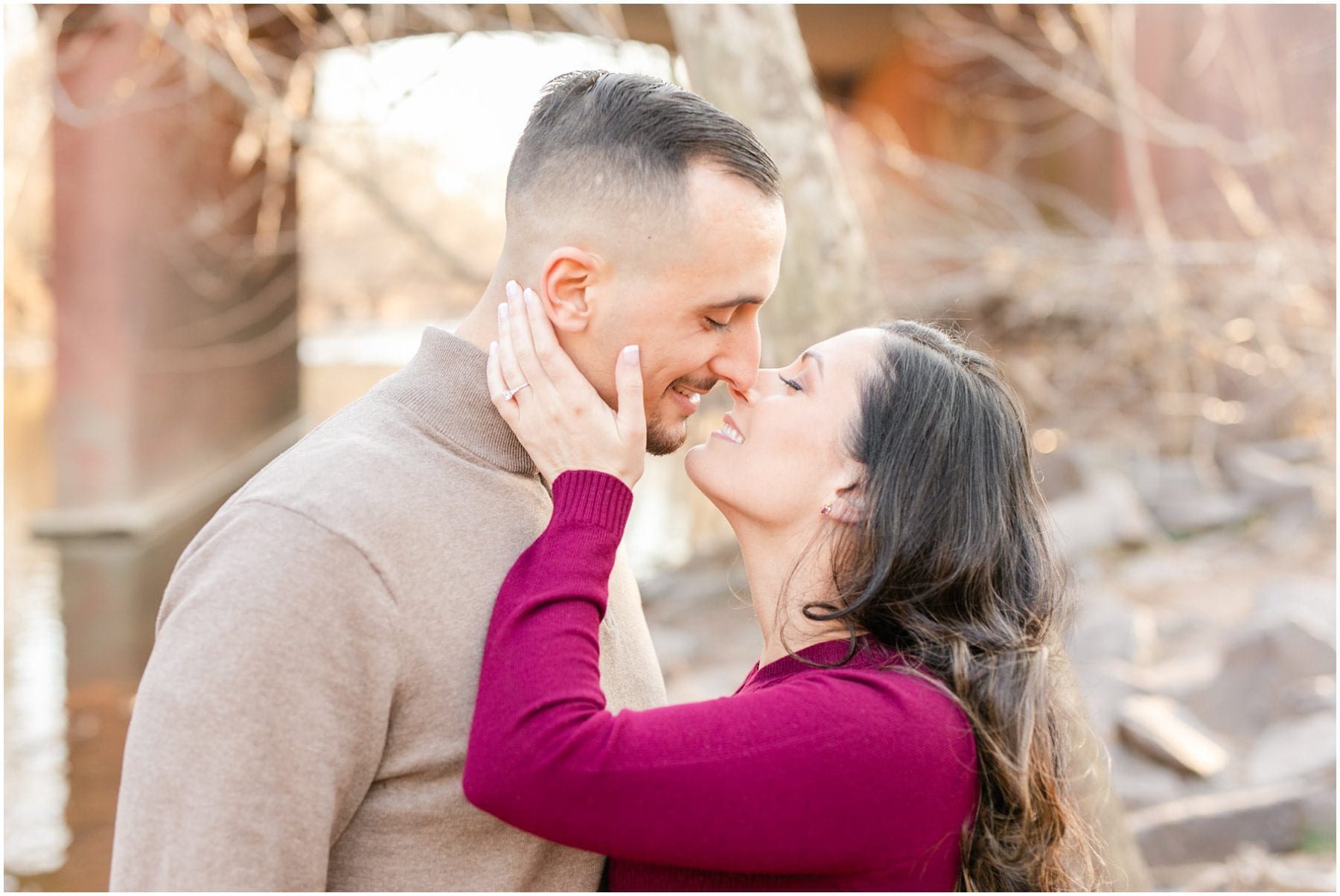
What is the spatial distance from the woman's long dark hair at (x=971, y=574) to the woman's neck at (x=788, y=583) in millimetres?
27

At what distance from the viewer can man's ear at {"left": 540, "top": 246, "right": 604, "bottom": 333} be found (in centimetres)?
161

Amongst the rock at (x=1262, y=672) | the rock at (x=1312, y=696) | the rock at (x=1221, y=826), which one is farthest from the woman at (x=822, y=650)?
the rock at (x=1262, y=672)

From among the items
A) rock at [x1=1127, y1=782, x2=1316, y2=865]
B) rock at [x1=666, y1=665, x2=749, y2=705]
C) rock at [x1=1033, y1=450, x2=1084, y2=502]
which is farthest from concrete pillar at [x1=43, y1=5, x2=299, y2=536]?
rock at [x1=1127, y1=782, x2=1316, y2=865]

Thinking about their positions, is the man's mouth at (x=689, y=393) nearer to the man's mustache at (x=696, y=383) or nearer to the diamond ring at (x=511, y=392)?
the man's mustache at (x=696, y=383)

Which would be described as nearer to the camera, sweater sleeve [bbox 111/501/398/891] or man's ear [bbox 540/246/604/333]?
sweater sleeve [bbox 111/501/398/891]

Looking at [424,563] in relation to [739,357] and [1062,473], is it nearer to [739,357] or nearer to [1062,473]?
[739,357]

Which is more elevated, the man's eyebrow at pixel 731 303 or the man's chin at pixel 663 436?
the man's eyebrow at pixel 731 303

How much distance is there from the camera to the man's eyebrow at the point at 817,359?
1854 mm

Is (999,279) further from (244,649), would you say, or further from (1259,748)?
(244,649)

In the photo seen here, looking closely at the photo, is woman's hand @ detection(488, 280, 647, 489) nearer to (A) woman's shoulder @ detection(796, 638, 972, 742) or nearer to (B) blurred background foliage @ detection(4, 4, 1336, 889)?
(A) woman's shoulder @ detection(796, 638, 972, 742)

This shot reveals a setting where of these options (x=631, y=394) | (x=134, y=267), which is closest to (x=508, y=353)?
(x=631, y=394)

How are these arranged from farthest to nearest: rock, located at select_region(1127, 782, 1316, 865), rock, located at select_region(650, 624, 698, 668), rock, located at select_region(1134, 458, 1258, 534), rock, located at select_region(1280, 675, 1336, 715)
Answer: rock, located at select_region(1134, 458, 1258, 534) < rock, located at select_region(650, 624, 698, 668) < rock, located at select_region(1280, 675, 1336, 715) < rock, located at select_region(1127, 782, 1316, 865)

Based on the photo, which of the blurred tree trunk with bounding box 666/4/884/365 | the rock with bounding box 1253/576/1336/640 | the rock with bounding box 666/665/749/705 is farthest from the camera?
the rock with bounding box 1253/576/1336/640

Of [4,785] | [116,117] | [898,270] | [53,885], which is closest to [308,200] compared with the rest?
[116,117]
